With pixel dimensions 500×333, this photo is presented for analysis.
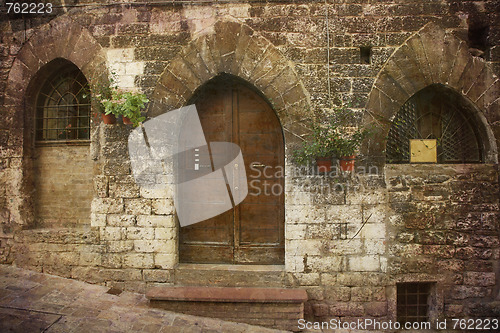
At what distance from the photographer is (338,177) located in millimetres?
3740

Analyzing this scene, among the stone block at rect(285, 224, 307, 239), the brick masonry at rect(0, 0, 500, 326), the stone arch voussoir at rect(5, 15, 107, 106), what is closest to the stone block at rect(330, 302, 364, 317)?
the brick masonry at rect(0, 0, 500, 326)

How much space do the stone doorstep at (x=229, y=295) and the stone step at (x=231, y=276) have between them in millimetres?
131

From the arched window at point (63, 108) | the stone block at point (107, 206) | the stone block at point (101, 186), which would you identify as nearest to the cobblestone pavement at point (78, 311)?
the stone block at point (107, 206)

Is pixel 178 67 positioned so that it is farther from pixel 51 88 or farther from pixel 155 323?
pixel 155 323

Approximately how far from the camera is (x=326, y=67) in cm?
376

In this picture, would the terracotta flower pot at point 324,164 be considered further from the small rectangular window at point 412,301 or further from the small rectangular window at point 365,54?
the small rectangular window at point 412,301

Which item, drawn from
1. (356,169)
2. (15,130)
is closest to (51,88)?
(15,130)

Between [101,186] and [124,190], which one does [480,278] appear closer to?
[124,190]

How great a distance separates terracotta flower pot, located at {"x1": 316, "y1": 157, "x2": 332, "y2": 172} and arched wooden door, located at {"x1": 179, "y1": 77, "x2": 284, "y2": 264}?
605 millimetres

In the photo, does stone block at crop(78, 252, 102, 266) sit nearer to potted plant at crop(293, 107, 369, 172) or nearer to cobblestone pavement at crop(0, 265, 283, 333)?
cobblestone pavement at crop(0, 265, 283, 333)

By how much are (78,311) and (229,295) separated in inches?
70.4

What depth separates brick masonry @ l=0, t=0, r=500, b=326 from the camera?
370 cm

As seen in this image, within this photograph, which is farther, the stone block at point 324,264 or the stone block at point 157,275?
the stone block at point 157,275

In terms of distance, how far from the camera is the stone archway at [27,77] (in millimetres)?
3961
